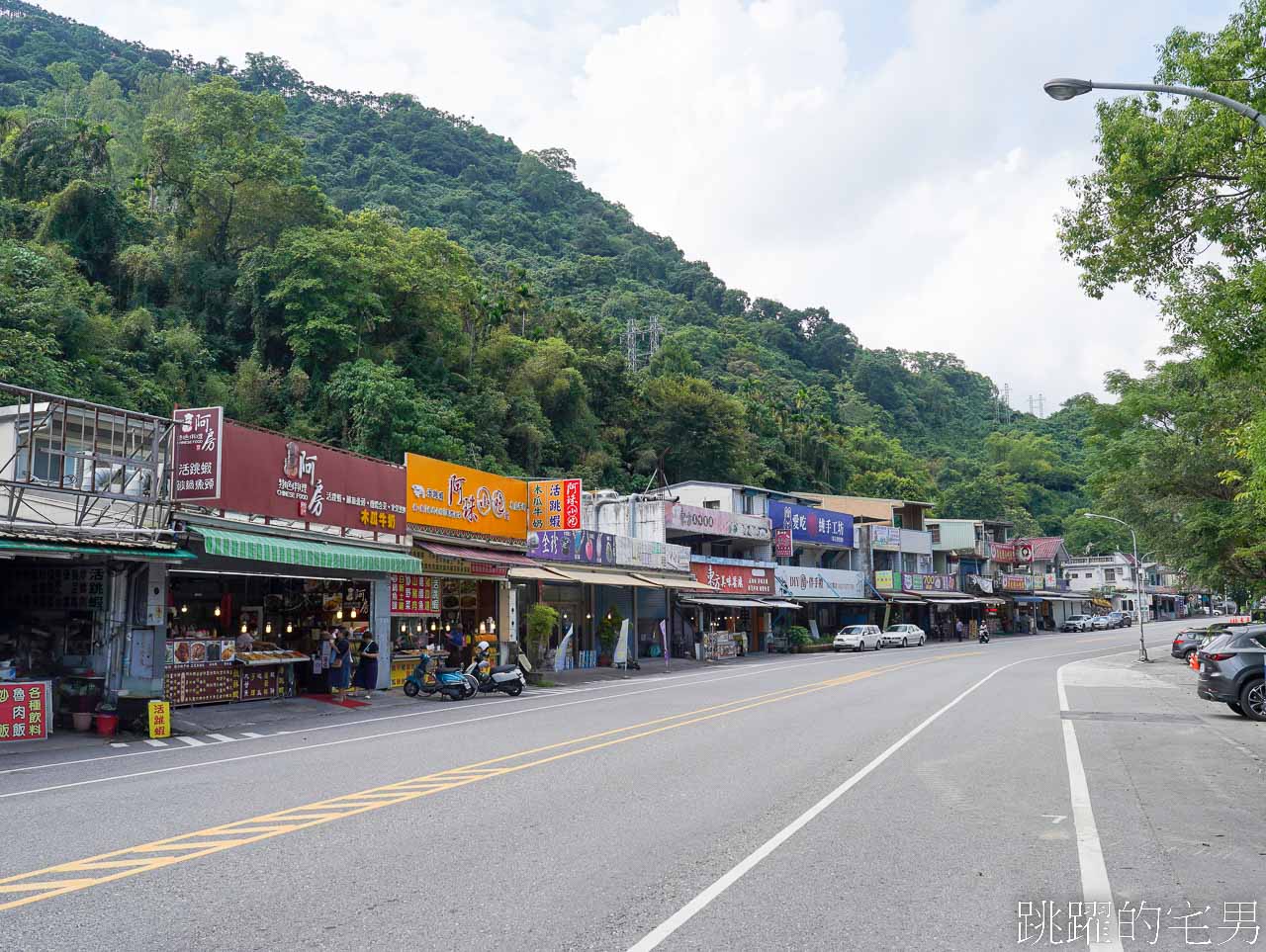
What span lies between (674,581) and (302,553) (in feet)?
70.9

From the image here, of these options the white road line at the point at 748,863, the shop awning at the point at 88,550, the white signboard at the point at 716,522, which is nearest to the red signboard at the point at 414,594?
the shop awning at the point at 88,550

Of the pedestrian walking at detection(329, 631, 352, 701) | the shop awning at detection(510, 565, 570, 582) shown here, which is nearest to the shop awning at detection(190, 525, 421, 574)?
the pedestrian walking at detection(329, 631, 352, 701)

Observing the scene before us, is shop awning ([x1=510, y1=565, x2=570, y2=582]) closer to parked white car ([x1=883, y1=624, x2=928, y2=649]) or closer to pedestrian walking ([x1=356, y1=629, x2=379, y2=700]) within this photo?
pedestrian walking ([x1=356, y1=629, x2=379, y2=700])

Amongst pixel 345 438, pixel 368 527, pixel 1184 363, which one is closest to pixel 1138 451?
pixel 1184 363

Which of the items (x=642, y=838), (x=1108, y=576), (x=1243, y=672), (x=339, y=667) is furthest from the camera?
(x=1108, y=576)

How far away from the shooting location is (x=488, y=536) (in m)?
29.4

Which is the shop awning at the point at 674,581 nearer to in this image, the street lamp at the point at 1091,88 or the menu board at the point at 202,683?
the menu board at the point at 202,683

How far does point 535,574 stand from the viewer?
28.4 m

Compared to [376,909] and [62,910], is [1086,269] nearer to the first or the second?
[376,909]

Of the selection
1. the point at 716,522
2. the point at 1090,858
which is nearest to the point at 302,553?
the point at 1090,858

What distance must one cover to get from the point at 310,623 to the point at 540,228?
3611 inches

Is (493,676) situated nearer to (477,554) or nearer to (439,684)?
(439,684)

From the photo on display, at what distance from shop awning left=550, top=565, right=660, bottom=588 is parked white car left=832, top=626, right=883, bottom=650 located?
1771cm

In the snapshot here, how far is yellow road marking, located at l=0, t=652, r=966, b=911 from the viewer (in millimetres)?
6555
